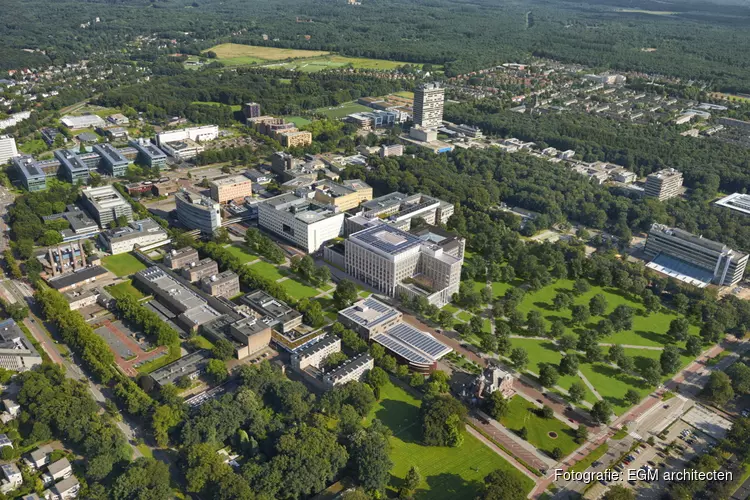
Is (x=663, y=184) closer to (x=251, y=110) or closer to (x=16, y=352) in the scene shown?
(x=251, y=110)

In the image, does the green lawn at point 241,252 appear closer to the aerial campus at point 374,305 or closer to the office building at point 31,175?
the aerial campus at point 374,305

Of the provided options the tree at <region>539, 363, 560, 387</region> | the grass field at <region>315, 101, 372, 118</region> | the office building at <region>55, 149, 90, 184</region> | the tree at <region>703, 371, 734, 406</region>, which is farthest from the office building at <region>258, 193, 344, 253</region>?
the grass field at <region>315, 101, 372, 118</region>

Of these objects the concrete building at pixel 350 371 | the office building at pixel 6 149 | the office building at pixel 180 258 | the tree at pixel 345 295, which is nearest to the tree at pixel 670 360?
the concrete building at pixel 350 371

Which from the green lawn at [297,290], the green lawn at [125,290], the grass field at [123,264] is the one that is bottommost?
the grass field at [123,264]

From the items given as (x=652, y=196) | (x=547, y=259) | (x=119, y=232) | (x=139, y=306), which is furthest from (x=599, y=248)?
(x=119, y=232)

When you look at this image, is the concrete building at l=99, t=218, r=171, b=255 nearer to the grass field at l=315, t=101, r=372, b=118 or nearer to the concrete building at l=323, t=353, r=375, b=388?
the concrete building at l=323, t=353, r=375, b=388

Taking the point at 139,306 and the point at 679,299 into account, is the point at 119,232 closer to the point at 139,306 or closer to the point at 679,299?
the point at 139,306

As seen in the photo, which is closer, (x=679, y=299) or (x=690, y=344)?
(x=690, y=344)
